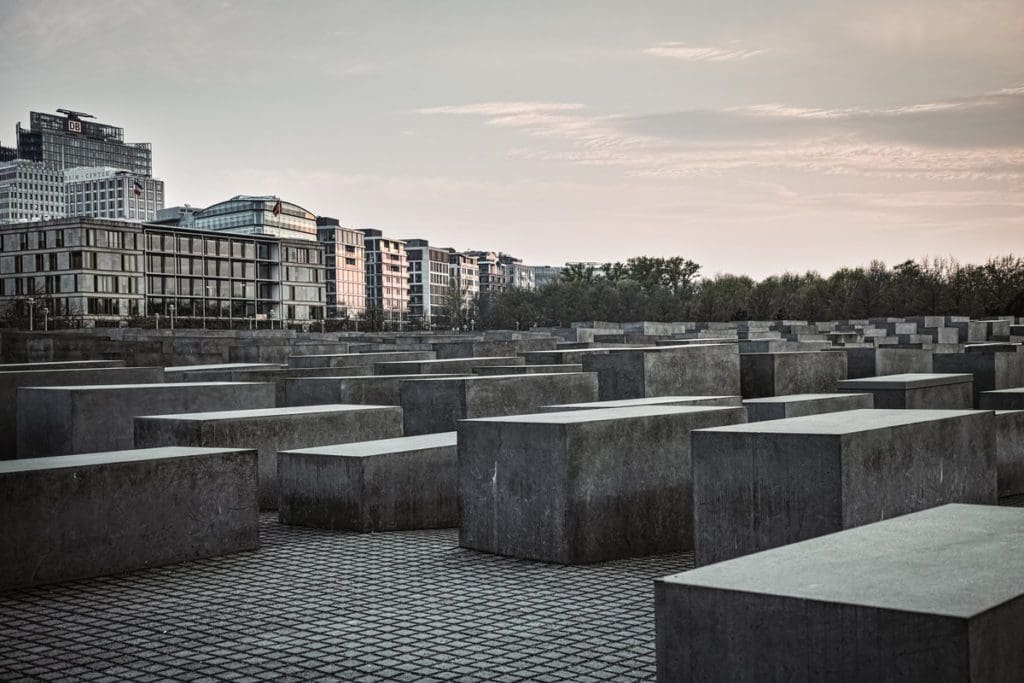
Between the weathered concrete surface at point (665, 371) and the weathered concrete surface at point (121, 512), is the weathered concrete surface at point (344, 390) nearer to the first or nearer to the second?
the weathered concrete surface at point (665, 371)

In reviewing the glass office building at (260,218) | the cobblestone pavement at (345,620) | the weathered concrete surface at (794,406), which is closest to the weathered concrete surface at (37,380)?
the cobblestone pavement at (345,620)

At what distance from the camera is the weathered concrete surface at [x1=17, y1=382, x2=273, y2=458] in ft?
35.6

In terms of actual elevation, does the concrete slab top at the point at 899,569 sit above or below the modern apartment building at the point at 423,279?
below

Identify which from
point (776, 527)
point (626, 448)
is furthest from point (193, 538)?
point (776, 527)

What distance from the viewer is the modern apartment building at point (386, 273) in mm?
169125

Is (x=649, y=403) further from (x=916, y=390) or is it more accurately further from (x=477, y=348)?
(x=477, y=348)

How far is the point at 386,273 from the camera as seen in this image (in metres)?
171

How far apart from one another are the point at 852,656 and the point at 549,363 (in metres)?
13.2

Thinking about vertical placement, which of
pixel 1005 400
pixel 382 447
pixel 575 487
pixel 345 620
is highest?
pixel 1005 400

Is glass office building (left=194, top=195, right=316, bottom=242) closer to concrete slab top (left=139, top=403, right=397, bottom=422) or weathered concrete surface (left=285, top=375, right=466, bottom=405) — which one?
weathered concrete surface (left=285, top=375, right=466, bottom=405)

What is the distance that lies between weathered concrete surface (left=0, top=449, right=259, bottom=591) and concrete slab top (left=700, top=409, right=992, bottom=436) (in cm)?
371

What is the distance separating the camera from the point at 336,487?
8.74 metres

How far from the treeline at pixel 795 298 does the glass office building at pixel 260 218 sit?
2826cm

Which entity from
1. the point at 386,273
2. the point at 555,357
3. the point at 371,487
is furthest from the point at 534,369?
the point at 386,273
